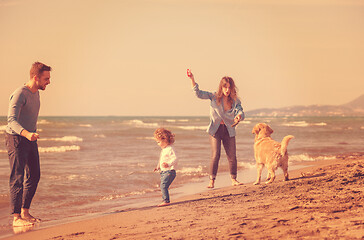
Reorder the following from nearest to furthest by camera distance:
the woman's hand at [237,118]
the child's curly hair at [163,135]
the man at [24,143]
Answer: the man at [24,143]
the child's curly hair at [163,135]
the woman's hand at [237,118]

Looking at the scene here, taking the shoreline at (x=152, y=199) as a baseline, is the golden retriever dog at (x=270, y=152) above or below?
above

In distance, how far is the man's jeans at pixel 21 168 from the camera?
5.52 metres

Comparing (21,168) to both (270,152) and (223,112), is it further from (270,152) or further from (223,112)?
(270,152)

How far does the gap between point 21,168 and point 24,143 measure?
32cm

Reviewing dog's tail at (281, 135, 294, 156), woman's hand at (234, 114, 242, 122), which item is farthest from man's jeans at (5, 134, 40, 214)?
dog's tail at (281, 135, 294, 156)

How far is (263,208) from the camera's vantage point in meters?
5.10

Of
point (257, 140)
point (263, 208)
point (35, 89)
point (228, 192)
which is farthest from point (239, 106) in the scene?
point (35, 89)

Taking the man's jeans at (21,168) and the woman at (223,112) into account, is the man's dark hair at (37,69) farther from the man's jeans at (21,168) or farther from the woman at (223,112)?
the woman at (223,112)

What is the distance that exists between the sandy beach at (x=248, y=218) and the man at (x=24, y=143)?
61 cm

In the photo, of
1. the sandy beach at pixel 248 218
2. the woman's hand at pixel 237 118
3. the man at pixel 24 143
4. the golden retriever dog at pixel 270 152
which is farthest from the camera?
the golden retriever dog at pixel 270 152

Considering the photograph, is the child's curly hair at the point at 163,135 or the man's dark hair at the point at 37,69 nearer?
the man's dark hair at the point at 37,69

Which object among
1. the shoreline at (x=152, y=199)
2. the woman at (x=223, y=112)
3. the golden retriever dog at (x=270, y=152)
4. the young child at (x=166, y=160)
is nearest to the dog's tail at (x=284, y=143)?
the golden retriever dog at (x=270, y=152)

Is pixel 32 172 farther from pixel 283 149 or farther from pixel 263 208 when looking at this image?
pixel 283 149

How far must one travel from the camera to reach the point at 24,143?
556 cm
